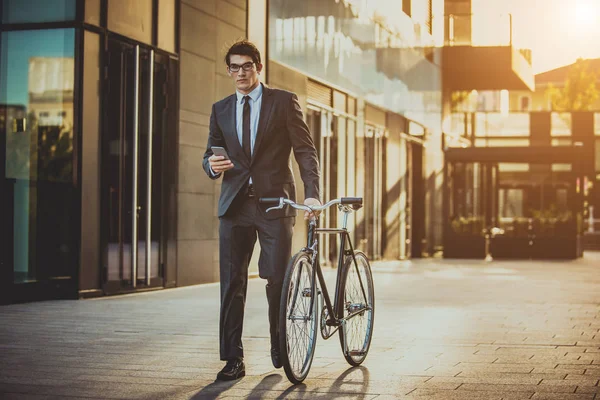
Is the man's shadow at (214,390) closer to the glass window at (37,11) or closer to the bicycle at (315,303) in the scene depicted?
the bicycle at (315,303)

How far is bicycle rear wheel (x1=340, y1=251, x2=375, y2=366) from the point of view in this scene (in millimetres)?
6213

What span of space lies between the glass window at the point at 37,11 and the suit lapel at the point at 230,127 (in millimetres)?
6098

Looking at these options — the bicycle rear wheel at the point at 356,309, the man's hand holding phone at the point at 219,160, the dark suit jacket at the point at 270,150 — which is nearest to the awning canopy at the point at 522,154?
the bicycle rear wheel at the point at 356,309

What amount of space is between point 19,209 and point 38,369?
18.0 ft

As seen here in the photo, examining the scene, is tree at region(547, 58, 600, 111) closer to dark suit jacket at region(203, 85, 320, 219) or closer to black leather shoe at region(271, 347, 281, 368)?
dark suit jacket at region(203, 85, 320, 219)

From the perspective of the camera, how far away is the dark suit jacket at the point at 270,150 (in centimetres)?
591

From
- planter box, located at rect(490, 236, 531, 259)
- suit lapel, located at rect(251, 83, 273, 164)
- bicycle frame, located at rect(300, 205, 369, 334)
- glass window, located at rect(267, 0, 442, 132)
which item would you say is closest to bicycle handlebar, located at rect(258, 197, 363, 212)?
bicycle frame, located at rect(300, 205, 369, 334)

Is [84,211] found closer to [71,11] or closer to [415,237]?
[71,11]

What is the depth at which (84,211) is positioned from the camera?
37.7 ft

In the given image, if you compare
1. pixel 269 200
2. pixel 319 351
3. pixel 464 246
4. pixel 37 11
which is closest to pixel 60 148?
pixel 37 11

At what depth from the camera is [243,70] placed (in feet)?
19.1

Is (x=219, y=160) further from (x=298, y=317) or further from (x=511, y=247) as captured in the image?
(x=511, y=247)

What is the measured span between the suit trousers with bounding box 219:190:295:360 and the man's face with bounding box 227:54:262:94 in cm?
61

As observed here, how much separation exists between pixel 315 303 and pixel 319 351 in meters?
1.61
